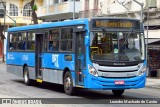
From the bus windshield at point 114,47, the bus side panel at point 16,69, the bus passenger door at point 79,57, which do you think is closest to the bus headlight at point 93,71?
the bus windshield at point 114,47

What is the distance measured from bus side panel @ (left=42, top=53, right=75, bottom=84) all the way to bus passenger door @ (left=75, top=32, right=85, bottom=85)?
0.30m

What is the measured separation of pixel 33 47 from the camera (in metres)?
22.1

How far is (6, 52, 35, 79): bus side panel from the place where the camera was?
73.0 feet

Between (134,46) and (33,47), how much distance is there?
672cm

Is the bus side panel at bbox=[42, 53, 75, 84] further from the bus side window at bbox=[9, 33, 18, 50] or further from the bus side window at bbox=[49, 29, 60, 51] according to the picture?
the bus side window at bbox=[9, 33, 18, 50]

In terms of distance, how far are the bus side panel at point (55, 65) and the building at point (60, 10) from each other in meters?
27.1

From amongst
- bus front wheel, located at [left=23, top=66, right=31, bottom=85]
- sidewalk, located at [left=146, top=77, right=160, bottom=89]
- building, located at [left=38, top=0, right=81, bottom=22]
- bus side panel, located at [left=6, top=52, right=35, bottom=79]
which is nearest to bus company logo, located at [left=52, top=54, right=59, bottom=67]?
bus side panel, located at [left=6, top=52, right=35, bottom=79]

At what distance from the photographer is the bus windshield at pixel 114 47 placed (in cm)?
1645

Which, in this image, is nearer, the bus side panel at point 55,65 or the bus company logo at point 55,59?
the bus side panel at point 55,65

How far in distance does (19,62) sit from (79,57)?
24.7 feet

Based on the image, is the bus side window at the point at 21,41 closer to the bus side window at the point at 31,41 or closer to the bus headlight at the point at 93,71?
Result: the bus side window at the point at 31,41

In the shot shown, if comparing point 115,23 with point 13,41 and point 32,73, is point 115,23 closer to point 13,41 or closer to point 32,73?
point 32,73

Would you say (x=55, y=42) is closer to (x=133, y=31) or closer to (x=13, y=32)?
(x=133, y=31)

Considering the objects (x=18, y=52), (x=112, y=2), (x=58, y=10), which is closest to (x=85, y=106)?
(x=18, y=52)
